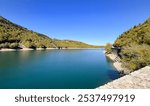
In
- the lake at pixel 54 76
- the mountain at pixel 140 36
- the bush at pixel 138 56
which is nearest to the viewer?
the bush at pixel 138 56

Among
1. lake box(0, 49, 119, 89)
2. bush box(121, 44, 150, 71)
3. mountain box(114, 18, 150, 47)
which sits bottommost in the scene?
lake box(0, 49, 119, 89)

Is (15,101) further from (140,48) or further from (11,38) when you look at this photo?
(11,38)

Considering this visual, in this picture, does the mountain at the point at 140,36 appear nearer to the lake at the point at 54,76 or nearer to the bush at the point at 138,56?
the bush at the point at 138,56

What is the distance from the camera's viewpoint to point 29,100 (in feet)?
26.0

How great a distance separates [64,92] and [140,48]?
17.1m

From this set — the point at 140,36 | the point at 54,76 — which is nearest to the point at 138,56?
the point at 54,76

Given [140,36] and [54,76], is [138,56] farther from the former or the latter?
[140,36]

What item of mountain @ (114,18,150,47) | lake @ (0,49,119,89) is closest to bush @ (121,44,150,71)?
mountain @ (114,18,150,47)

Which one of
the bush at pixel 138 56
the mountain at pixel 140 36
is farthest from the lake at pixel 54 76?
the mountain at pixel 140 36

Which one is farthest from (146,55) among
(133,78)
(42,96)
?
(42,96)

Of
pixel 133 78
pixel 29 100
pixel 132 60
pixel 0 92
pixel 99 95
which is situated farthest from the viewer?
pixel 132 60

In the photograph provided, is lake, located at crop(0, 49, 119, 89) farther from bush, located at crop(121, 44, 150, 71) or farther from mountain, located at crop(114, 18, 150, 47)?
mountain, located at crop(114, 18, 150, 47)

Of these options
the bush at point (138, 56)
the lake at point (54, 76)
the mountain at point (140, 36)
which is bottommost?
the lake at point (54, 76)

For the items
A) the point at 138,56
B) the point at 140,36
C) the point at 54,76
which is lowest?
the point at 54,76
